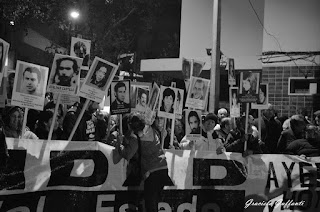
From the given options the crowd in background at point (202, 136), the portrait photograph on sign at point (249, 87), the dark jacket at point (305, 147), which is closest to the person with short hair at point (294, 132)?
the crowd in background at point (202, 136)

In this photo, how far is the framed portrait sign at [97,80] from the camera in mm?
6430

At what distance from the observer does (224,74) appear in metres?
21.6

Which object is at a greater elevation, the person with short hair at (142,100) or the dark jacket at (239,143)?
the person with short hair at (142,100)

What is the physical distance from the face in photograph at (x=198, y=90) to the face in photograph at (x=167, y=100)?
1.92 feet

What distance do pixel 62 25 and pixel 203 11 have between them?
6.16 m

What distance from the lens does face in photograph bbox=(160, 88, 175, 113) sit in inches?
298

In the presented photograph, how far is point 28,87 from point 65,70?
0.47 metres

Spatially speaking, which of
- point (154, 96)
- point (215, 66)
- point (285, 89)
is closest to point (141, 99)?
point (154, 96)

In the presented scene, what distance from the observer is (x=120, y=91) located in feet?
22.4

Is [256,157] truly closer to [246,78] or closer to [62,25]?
[246,78]

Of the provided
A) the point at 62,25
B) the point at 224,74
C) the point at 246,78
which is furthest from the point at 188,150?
the point at 62,25

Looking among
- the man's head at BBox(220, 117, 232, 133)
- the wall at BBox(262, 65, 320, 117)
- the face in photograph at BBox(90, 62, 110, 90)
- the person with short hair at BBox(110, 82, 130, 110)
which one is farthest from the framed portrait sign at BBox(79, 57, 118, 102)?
the wall at BBox(262, 65, 320, 117)

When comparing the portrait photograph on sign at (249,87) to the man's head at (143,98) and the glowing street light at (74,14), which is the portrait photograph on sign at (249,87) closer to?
the man's head at (143,98)

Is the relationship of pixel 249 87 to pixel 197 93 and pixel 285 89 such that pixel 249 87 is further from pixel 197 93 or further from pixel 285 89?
pixel 285 89
